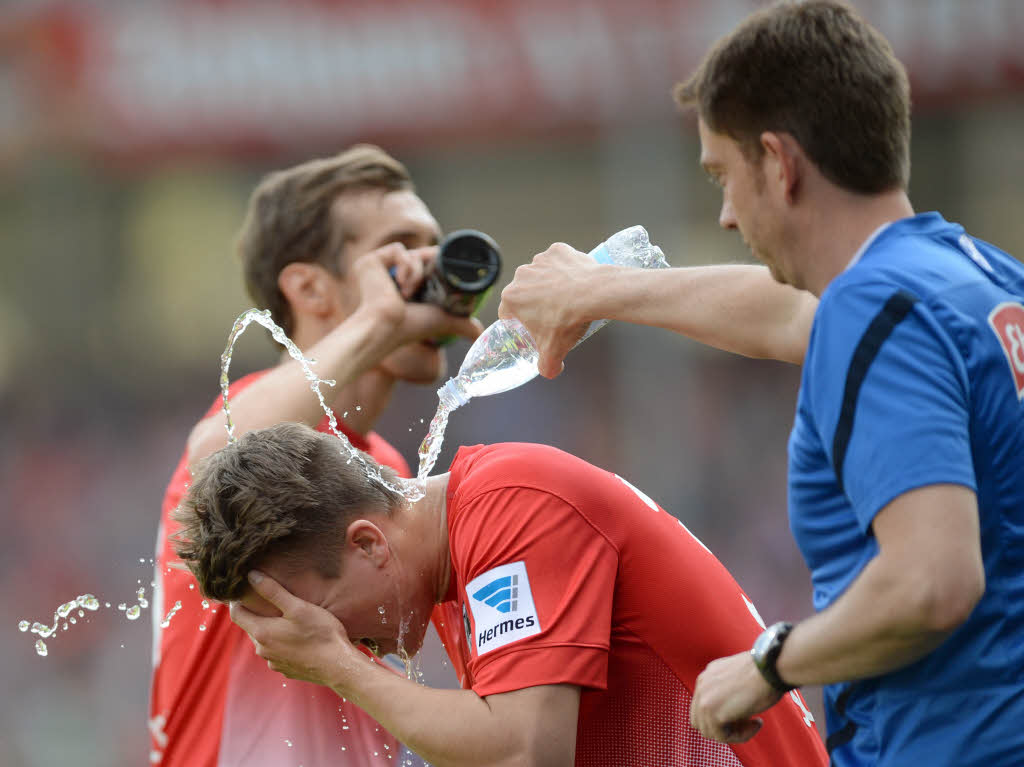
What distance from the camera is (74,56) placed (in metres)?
15.1

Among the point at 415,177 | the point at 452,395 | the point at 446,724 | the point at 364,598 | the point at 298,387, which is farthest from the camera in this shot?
the point at 415,177

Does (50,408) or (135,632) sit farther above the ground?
(50,408)

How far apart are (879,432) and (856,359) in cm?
12

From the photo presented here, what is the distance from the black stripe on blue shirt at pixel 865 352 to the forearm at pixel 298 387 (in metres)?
2.14

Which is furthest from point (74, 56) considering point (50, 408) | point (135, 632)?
point (135, 632)

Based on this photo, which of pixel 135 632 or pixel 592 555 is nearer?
pixel 592 555

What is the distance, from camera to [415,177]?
18.3 meters

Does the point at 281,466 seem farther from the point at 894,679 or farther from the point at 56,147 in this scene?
the point at 56,147

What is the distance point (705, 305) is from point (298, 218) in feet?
7.02

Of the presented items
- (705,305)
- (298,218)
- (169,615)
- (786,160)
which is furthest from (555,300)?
(298,218)

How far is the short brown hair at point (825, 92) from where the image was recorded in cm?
214

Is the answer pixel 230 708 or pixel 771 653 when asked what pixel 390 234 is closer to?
pixel 230 708

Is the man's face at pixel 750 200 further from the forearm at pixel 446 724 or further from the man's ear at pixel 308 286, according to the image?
the man's ear at pixel 308 286

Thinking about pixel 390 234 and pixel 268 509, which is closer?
pixel 268 509
